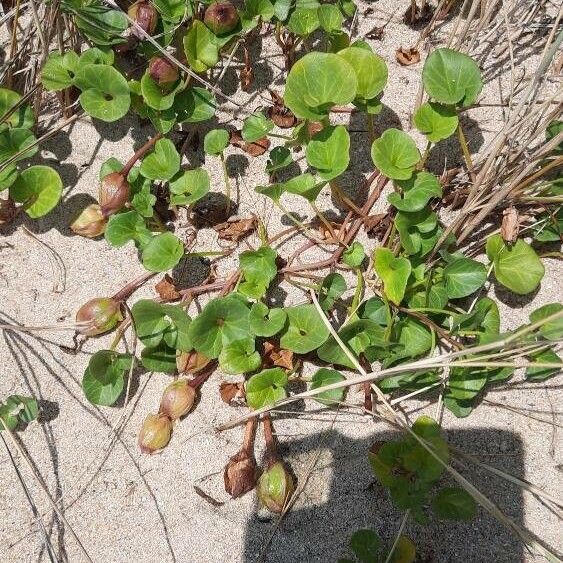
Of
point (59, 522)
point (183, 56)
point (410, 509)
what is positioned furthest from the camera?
point (183, 56)

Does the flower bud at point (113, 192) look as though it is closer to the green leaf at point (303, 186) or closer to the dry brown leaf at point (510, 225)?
the green leaf at point (303, 186)

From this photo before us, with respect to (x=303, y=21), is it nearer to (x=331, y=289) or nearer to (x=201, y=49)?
(x=201, y=49)

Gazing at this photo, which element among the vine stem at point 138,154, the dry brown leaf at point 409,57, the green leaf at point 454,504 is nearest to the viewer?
the green leaf at point 454,504

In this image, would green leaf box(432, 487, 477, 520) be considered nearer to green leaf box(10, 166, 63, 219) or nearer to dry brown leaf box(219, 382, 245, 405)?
dry brown leaf box(219, 382, 245, 405)

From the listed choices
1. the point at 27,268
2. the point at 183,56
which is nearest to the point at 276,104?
the point at 183,56

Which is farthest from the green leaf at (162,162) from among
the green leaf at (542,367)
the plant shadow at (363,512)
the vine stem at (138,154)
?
A: the green leaf at (542,367)

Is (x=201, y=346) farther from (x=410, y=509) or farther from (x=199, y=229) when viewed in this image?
(x=410, y=509)
